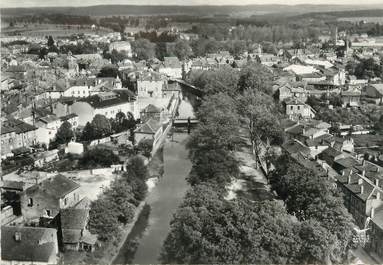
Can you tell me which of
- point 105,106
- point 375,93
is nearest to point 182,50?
point 375,93

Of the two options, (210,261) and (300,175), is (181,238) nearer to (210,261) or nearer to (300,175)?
(210,261)

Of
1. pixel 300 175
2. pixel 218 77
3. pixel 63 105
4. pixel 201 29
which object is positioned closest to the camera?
pixel 300 175

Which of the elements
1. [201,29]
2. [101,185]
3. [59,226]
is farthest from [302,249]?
[201,29]

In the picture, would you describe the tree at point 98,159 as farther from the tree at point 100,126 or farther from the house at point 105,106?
the house at point 105,106

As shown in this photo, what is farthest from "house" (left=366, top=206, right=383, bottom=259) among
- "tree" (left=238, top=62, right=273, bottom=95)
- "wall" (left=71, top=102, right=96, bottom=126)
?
"tree" (left=238, top=62, right=273, bottom=95)

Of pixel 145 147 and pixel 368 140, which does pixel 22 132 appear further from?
pixel 368 140
